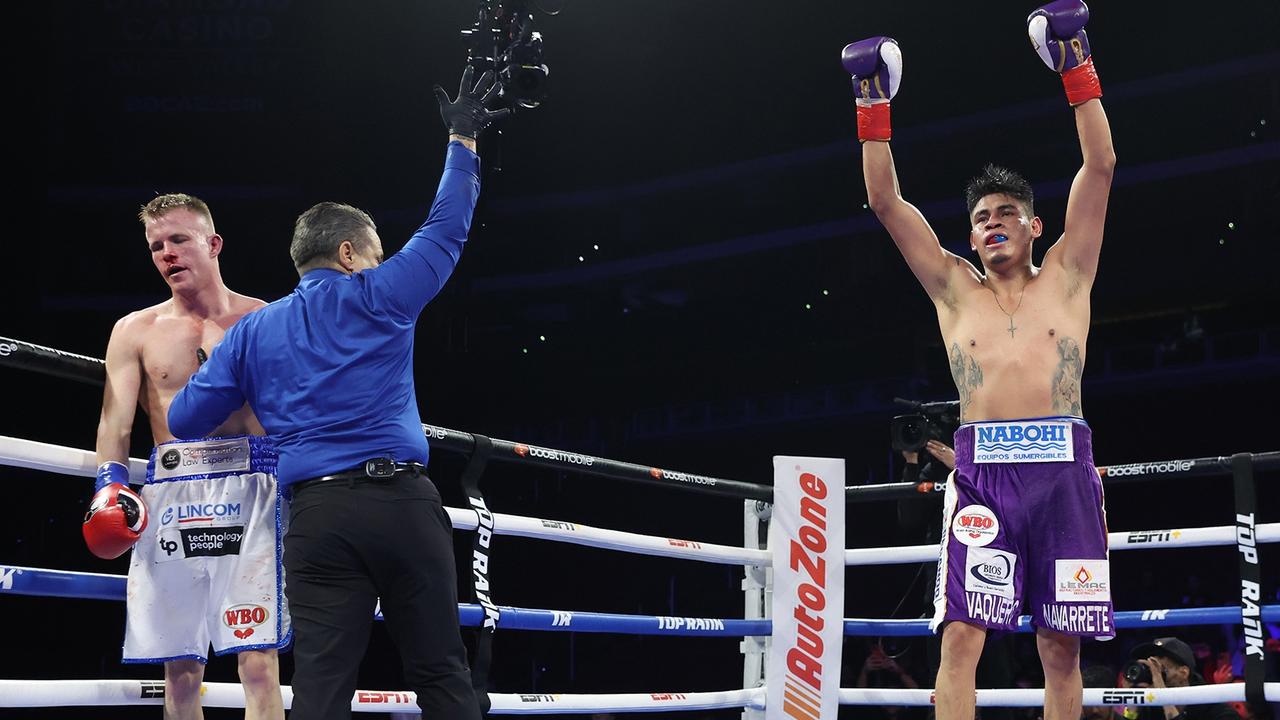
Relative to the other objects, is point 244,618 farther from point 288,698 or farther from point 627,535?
point 627,535

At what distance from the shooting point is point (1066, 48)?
126 inches

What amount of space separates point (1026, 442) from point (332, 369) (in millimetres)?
1667

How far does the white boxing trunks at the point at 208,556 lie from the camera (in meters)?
2.62

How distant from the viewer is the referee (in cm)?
233

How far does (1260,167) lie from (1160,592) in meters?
6.12

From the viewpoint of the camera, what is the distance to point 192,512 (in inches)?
106

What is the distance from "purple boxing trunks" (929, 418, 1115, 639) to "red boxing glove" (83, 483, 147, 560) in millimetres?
1858

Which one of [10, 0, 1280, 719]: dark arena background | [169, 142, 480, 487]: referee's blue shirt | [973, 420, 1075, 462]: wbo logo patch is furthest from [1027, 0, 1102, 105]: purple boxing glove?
[10, 0, 1280, 719]: dark arena background

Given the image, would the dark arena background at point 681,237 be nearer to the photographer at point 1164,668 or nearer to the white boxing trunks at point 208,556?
the photographer at point 1164,668

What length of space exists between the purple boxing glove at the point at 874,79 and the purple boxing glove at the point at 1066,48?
37cm

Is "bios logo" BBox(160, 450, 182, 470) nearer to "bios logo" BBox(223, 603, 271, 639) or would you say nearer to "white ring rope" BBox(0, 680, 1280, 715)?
"bios logo" BBox(223, 603, 271, 639)

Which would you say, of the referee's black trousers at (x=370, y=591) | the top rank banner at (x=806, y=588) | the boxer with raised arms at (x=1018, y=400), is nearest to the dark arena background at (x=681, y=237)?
the top rank banner at (x=806, y=588)

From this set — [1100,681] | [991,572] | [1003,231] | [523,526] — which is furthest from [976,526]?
[1100,681]

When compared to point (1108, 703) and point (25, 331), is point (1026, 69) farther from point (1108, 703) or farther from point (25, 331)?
point (1108, 703)
